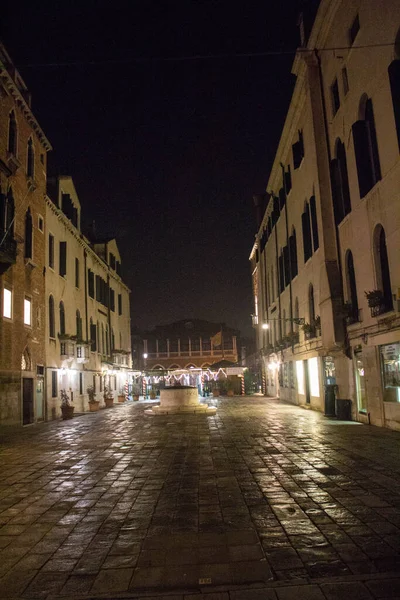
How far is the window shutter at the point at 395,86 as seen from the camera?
13.0 m

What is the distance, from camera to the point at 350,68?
16.9 m

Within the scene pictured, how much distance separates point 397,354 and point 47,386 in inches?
608

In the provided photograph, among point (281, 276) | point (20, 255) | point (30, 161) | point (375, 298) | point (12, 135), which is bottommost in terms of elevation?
point (375, 298)

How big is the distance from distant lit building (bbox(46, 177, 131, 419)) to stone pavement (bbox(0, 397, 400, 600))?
1315cm

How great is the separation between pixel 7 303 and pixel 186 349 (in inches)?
2056

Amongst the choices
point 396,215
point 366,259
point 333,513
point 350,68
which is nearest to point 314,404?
point 366,259

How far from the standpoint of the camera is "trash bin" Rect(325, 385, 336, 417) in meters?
18.5

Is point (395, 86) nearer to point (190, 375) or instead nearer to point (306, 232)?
point (306, 232)

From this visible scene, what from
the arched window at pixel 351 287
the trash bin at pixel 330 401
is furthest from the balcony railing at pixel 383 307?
the trash bin at pixel 330 401

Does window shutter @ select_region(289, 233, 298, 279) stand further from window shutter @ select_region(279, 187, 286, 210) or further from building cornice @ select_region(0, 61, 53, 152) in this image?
building cornice @ select_region(0, 61, 53, 152)

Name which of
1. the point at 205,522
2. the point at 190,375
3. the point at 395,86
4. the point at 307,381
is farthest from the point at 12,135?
the point at 190,375

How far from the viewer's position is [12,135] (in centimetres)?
2034

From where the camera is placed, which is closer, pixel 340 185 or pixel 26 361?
pixel 340 185

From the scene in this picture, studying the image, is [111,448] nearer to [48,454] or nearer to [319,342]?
[48,454]
